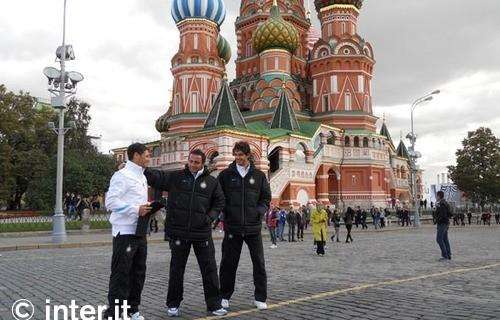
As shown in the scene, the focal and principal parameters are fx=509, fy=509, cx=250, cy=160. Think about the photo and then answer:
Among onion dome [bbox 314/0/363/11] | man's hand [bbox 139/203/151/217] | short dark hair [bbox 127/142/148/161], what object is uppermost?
onion dome [bbox 314/0/363/11]

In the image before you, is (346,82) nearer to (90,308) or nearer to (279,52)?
(279,52)

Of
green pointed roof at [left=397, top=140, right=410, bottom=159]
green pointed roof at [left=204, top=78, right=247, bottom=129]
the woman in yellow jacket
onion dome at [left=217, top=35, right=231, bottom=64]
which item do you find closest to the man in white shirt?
the woman in yellow jacket

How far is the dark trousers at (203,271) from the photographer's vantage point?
600cm

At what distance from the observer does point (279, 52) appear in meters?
49.2

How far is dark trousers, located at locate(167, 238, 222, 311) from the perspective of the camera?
6004 millimetres

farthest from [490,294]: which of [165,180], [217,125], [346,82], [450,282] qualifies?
[346,82]

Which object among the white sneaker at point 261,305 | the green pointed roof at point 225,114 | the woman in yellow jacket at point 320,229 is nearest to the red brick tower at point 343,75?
the green pointed roof at point 225,114

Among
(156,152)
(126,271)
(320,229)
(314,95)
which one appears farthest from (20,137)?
(126,271)

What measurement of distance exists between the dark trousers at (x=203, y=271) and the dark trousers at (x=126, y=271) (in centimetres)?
46

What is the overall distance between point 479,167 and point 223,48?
30.1 metres

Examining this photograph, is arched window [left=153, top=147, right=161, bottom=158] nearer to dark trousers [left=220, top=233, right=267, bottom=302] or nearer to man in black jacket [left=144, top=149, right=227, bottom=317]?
dark trousers [left=220, top=233, right=267, bottom=302]

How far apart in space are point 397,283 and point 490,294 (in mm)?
1461

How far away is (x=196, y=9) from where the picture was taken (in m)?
48.0

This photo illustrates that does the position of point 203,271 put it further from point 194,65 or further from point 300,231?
point 194,65
